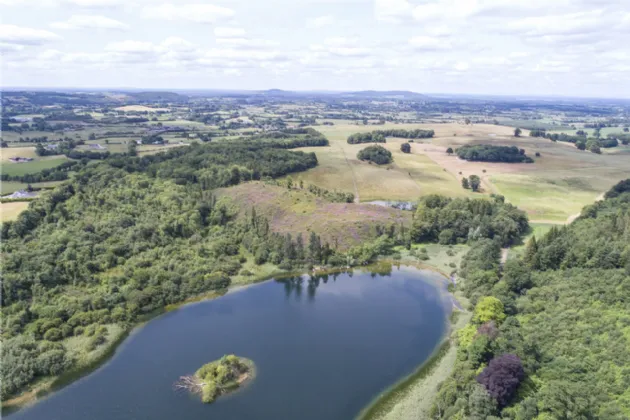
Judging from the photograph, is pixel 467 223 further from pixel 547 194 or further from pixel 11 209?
pixel 11 209

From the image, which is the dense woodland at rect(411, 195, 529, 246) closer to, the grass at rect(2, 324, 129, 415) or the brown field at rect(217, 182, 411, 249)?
the brown field at rect(217, 182, 411, 249)

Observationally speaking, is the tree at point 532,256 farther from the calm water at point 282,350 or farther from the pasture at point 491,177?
the pasture at point 491,177

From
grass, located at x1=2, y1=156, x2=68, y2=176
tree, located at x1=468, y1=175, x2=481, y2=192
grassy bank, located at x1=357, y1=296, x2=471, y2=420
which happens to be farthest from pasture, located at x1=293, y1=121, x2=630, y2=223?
grass, located at x1=2, y1=156, x2=68, y2=176

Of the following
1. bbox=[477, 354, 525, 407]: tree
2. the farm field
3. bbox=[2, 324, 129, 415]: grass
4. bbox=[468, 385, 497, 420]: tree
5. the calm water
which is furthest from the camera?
the farm field

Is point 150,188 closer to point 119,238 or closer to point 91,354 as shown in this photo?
point 119,238


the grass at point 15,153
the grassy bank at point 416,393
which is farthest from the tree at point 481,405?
the grass at point 15,153
